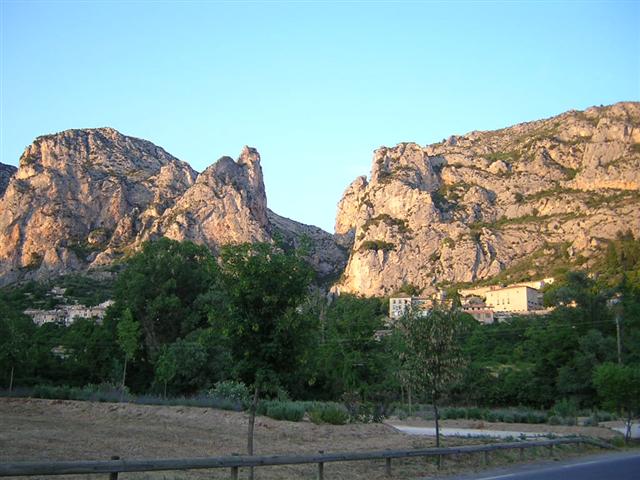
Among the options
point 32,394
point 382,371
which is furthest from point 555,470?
point 32,394

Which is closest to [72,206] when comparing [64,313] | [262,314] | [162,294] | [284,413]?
[64,313]

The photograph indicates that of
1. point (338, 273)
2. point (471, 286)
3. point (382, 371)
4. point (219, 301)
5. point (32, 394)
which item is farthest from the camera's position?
point (338, 273)

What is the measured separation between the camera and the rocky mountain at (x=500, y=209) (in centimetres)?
13588

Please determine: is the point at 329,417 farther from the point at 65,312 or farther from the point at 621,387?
the point at 65,312

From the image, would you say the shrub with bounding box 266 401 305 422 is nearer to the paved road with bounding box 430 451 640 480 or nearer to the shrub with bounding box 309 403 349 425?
the shrub with bounding box 309 403 349 425

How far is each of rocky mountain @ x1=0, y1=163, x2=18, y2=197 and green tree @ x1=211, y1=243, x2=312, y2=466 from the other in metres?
162

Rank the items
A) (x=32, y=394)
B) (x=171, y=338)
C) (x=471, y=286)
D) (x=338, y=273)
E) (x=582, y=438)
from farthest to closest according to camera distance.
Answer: (x=338, y=273) < (x=471, y=286) < (x=171, y=338) < (x=32, y=394) < (x=582, y=438)

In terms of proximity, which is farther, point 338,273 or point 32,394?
point 338,273

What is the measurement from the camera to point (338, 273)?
165250 millimetres

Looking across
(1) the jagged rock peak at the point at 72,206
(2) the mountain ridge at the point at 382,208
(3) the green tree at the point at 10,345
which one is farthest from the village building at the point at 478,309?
(3) the green tree at the point at 10,345

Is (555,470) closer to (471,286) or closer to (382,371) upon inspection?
(382,371)

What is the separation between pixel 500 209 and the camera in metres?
153

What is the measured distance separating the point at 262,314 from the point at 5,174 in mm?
174447

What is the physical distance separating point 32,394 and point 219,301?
2110cm
